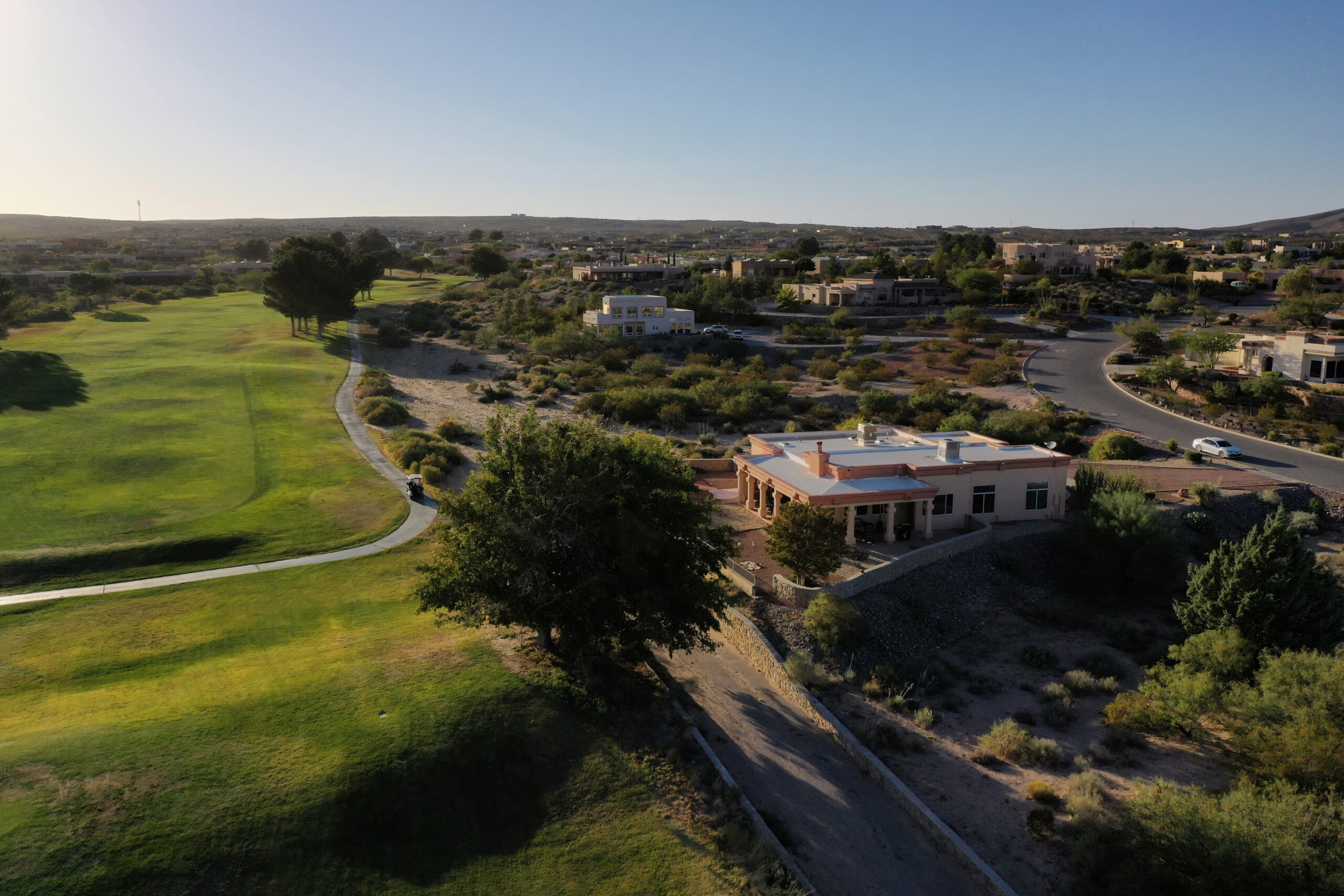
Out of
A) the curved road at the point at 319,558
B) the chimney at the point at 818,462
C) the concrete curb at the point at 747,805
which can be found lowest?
the concrete curb at the point at 747,805

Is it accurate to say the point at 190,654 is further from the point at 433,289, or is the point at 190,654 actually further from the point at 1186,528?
the point at 433,289

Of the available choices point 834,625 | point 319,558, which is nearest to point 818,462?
point 834,625

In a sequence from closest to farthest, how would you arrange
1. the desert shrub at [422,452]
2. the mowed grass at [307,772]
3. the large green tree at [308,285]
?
the mowed grass at [307,772] → the desert shrub at [422,452] → the large green tree at [308,285]

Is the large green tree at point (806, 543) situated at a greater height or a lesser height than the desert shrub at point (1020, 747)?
greater

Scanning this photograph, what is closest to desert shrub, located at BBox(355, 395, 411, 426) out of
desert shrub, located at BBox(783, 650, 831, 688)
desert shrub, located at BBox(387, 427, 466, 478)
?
desert shrub, located at BBox(387, 427, 466, 478)

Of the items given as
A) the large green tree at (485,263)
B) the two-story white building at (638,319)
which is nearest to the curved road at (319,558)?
the two-story white building at (638,319)

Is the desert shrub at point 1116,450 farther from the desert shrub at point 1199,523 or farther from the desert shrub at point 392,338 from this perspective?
the desert shrub at point 392,338
